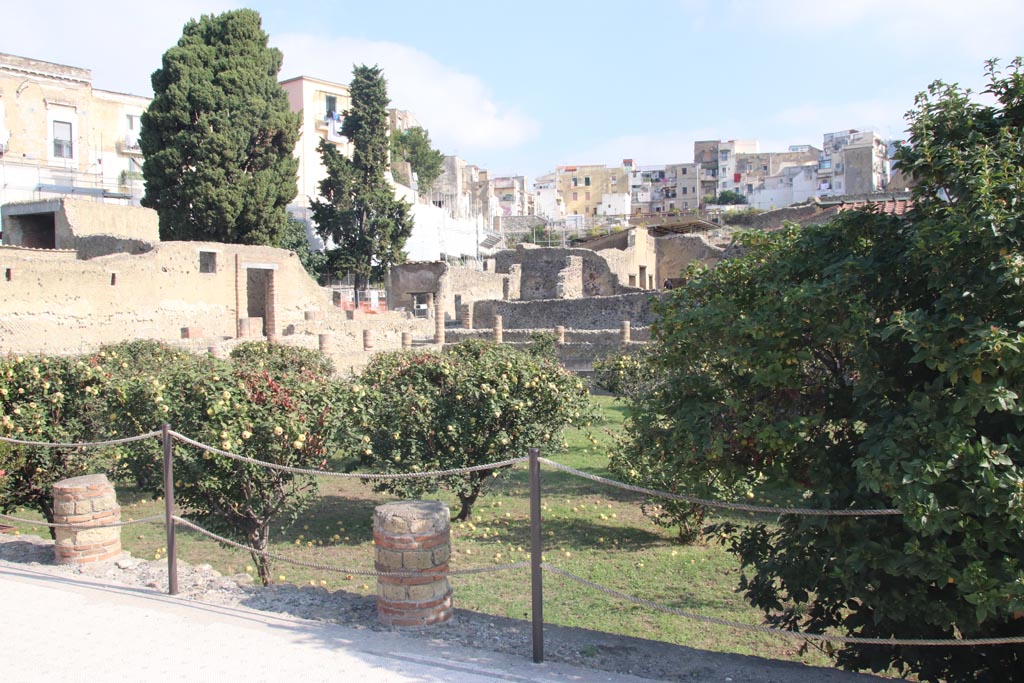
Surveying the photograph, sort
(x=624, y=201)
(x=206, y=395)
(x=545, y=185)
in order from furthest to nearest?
1. (x=545, y=185)
2. (x=624, y=201)
3. (x=206, y=395)

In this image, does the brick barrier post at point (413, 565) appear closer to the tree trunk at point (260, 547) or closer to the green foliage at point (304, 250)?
the tree trunk at point (260, 547)

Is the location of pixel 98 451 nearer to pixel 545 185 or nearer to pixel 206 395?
pixel 206 395

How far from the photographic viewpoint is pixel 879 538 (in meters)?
3.63

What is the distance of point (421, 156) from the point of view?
56.5 metres

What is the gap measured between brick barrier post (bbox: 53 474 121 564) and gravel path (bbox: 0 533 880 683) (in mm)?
161

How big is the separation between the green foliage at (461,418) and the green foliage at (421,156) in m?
47.2

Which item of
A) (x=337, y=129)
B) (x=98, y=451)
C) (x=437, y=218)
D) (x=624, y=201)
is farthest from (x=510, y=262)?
(x=624, y=201)

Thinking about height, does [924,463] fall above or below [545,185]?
below

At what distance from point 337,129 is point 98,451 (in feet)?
118

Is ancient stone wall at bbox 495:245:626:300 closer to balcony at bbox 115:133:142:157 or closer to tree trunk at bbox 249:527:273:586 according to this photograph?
balcony at bbox 115:133:142:157

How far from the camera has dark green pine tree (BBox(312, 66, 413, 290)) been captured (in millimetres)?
33375

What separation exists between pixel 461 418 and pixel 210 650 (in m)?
4.55

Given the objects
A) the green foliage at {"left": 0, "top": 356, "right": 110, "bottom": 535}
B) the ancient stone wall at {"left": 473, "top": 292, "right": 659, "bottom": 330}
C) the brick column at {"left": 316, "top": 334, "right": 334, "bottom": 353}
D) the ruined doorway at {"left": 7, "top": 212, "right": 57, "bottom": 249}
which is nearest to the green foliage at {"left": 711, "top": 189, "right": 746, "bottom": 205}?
the ancient stone wall at {"left": 473, "top": 292, "right": 659, "bottom": 330}

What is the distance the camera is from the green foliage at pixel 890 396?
3.25m
